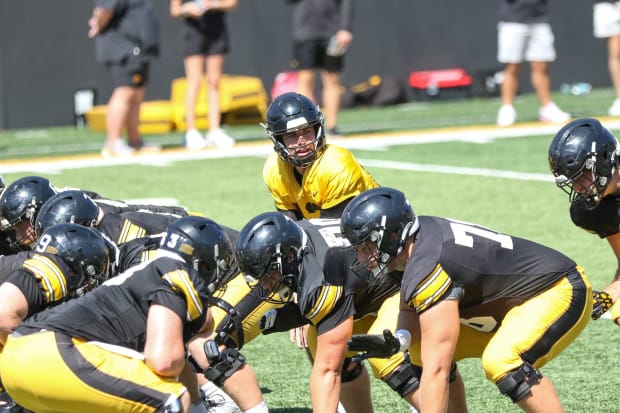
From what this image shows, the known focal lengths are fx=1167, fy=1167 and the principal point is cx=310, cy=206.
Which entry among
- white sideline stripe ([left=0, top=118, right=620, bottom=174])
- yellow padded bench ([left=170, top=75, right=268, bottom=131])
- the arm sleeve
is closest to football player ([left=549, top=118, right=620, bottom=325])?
white sideline stripe ([left=0, top=118, right=620, bottom=174])

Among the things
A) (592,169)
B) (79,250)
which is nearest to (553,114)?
(592,169)

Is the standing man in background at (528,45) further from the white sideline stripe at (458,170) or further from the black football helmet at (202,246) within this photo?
the black football helmet at (202,246)

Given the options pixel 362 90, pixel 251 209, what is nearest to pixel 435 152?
pixel 251 209

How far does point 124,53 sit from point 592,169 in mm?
7234

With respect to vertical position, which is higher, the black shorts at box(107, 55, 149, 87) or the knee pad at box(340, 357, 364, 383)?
the black shorts at box(107, 55, 149, 87)

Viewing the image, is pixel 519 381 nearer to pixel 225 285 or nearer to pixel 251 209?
pixel 225 285

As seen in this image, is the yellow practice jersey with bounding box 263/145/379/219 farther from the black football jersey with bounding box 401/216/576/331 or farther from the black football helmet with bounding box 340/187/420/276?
the black football helmet with bounding box 340/187/420/276

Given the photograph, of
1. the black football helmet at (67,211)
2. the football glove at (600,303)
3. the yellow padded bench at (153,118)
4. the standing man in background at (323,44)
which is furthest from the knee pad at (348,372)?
the yellow padded bench at (153,118)

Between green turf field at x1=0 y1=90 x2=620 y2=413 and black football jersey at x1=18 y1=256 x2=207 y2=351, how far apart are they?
1.16 m

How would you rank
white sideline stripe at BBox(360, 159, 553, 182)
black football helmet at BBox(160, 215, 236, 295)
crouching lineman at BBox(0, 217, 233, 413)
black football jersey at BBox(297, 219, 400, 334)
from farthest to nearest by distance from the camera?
white sideline stripe at BBox(360, 159, 553, 182) → black football jersey at BBox(297, 219, 400, 334) → black football helmet at BBox(160, 215, 236, 295) → crouching lineman at BBox(0, 217, 233, 413)

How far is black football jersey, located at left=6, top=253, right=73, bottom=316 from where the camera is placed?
15.1ft

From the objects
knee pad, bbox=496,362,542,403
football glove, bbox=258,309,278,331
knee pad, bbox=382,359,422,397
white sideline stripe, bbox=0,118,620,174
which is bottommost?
white sideline stripe, bbox=0,118,620,174

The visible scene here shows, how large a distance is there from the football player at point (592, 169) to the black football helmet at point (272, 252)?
48.4 inches

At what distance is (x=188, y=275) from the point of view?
430 centimetres
